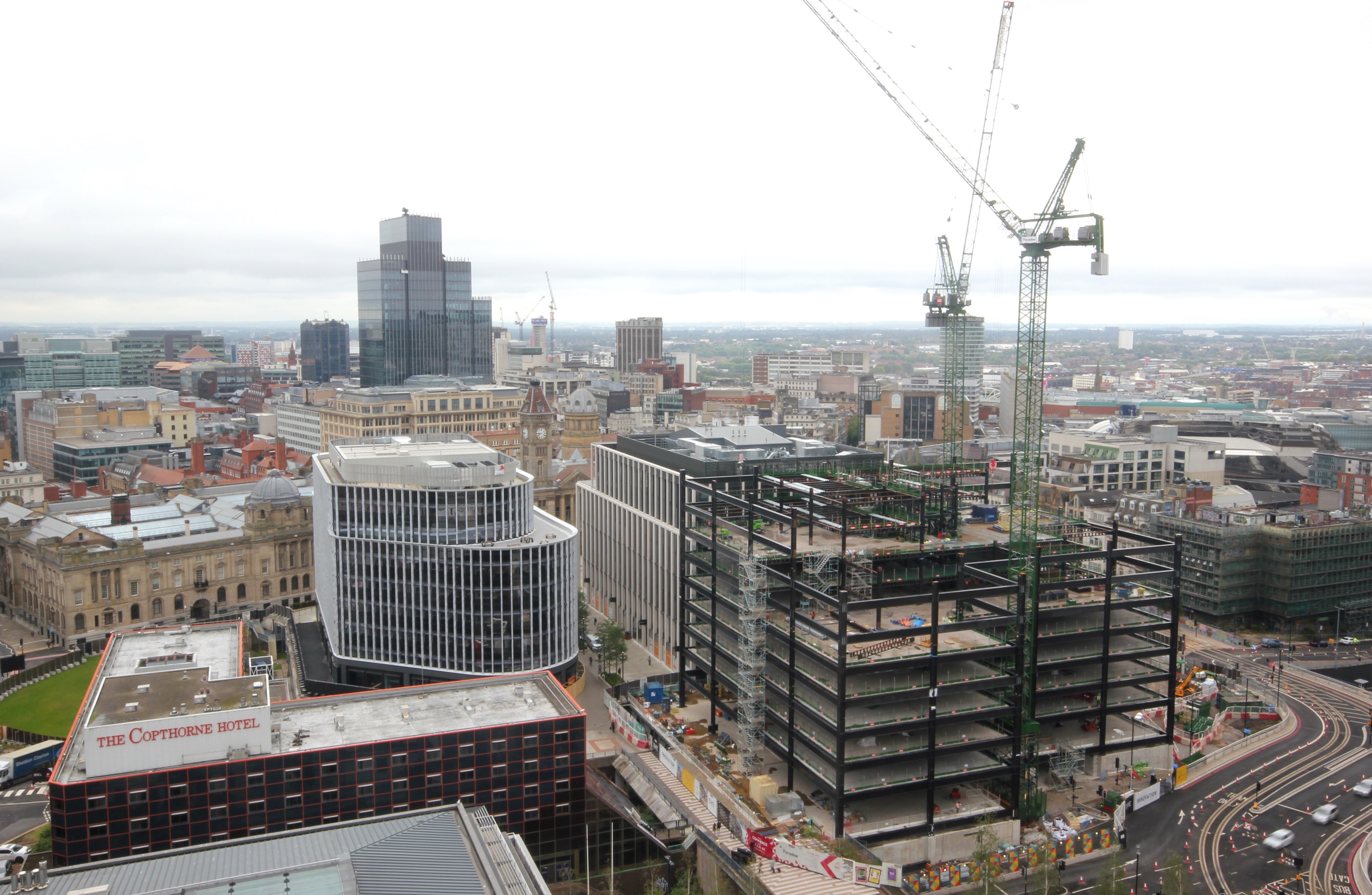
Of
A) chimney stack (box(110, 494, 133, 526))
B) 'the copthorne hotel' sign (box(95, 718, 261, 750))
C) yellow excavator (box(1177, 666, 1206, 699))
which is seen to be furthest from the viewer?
chimney stack (box(110, 494, 133, 526))

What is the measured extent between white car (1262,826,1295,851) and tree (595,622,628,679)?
232 feet

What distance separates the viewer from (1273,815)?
9819 centimetres

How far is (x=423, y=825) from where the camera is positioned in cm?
7194

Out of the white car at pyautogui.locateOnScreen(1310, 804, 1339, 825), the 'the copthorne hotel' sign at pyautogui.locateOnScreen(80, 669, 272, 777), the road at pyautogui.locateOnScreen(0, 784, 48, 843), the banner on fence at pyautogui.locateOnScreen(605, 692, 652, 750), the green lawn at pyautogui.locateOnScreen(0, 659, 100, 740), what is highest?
the 'the copthorne hotel' sign at pyautogui.locateOnScreen(80, 669, 272, 777)

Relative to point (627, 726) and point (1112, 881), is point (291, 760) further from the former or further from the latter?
point (1112, 881)

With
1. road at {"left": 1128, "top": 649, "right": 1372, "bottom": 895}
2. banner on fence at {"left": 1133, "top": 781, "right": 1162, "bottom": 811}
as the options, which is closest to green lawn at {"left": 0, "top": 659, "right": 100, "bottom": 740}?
banner on fence at {"left": 1133, "top": 781, "right": 1162, "bottom": 811}

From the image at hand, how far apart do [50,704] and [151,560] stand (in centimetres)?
3486

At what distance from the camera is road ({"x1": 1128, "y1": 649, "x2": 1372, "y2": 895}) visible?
8712 cm

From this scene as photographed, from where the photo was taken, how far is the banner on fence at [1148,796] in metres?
98.5

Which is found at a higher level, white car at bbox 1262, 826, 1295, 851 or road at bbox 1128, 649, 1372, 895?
white car at bbox 1262, 826, 1295, 851

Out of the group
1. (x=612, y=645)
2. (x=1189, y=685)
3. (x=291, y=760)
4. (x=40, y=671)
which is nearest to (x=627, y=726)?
(x=612, y=645)

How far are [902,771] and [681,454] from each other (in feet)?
185

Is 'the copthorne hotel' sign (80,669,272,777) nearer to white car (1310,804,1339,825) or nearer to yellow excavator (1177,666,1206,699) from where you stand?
white car (1310,804,1339,825)

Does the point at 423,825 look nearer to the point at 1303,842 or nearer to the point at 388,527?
the point at 388,527
